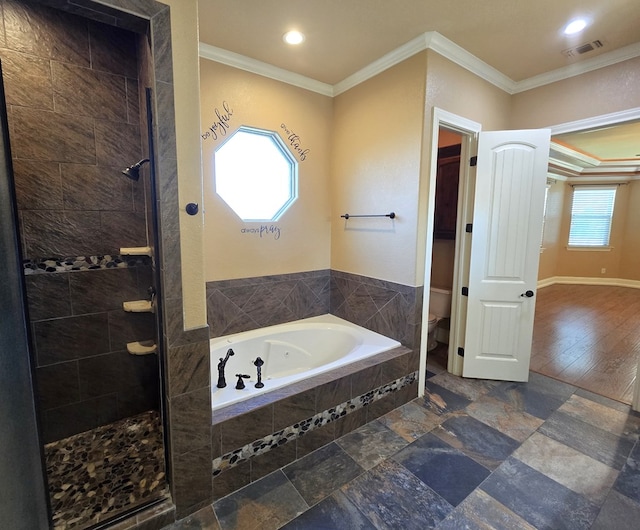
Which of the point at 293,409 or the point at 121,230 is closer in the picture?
the point at 293,409

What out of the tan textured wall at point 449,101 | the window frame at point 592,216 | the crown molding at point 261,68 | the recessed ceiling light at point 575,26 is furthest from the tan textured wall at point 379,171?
the window frame at point 592,216

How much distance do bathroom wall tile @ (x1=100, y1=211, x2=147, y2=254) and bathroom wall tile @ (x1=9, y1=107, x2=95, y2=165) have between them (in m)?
0.35

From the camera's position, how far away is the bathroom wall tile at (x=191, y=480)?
5.03 feet

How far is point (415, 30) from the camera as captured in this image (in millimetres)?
2133

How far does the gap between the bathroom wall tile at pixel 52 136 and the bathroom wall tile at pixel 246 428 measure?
1.76 metres

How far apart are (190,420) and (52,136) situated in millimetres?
1764

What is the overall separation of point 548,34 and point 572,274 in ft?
21.9

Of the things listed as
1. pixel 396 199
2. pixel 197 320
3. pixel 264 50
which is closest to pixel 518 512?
pixel 197 320

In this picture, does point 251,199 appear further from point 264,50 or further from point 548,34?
point 548,34

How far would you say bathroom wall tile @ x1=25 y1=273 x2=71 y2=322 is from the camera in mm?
1890

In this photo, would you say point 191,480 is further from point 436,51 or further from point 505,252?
point 436,51

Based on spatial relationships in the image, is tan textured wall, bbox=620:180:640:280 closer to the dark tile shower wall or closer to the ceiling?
the ceiling

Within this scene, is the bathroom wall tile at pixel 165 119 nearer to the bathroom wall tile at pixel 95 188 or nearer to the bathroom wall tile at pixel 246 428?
the bathroom wall tile at pixel 95 188

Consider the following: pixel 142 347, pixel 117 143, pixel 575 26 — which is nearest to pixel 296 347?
pixel 142 347
